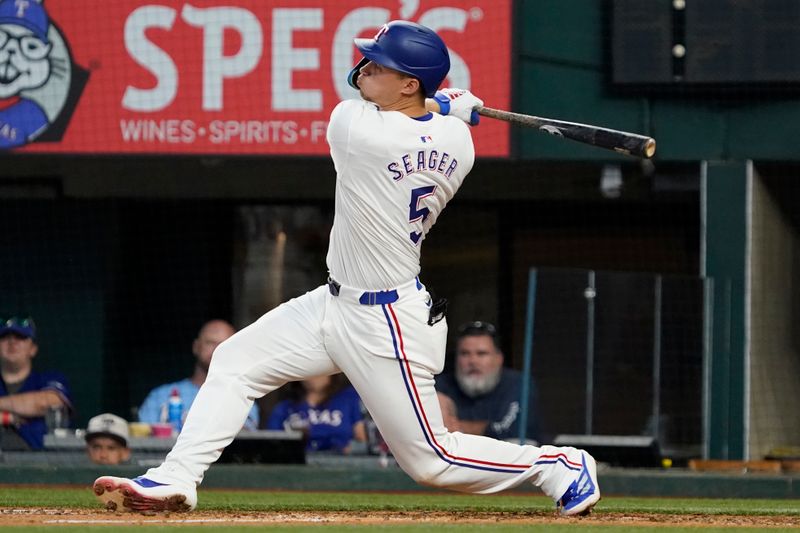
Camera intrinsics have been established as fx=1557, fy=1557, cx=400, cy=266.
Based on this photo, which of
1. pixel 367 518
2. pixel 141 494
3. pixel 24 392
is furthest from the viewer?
pixel 24 392

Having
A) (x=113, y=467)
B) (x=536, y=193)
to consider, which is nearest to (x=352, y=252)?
(x=113, y=467)

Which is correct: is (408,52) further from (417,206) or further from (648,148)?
(648,148)

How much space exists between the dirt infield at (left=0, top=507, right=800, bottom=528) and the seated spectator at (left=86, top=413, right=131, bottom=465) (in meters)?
2.57

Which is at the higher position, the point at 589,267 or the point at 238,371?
the point at 589,267

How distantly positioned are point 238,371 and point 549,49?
4794 mm

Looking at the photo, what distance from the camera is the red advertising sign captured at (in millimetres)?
9188

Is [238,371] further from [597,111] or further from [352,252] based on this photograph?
[597,111]

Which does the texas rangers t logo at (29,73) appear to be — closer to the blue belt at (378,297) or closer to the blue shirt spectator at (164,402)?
the blue shirt spectator at (164,402)

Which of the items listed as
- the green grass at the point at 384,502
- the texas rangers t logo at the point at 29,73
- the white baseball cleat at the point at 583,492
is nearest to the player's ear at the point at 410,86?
the white baseball cleat at the point at 583,492

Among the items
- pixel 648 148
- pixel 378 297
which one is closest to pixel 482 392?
pixel 648 148

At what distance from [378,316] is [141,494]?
91cm

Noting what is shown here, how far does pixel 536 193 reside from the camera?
35.1 ft

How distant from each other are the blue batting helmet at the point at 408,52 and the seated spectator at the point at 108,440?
3799 mm

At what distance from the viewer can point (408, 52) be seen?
492 cm
